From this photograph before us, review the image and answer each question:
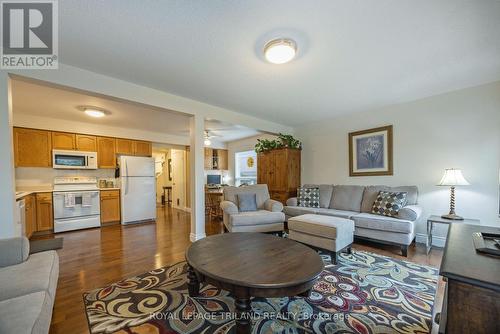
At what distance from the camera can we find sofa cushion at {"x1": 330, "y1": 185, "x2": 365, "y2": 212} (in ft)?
12.0

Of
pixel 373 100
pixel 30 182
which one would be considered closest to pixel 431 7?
pixel 373 100

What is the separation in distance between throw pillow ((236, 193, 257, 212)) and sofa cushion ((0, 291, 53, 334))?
2.67 metres

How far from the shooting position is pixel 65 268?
236cm

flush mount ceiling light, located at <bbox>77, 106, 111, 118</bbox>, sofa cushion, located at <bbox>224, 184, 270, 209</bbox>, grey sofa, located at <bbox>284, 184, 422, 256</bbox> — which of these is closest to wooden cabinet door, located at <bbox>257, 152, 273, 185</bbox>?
sofa cushion, located at <bbox>224, 184, 270, 209</bbox>

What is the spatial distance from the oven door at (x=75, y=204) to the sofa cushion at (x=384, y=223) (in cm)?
510

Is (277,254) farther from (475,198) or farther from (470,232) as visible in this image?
(475,198)

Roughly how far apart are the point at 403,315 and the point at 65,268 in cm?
342

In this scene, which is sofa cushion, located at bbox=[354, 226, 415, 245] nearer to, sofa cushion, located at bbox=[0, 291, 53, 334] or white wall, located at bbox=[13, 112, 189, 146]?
sofa cushion, located at bbox=[0, 291, 53, 334]

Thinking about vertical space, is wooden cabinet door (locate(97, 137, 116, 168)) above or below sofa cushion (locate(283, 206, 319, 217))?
above

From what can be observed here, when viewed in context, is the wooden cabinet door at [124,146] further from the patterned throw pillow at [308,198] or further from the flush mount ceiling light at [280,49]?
the flush mount ceiling light at [280,49]

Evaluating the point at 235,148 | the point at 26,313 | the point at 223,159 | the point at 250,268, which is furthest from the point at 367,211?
the point at 223,159

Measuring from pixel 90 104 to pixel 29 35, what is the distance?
185cm

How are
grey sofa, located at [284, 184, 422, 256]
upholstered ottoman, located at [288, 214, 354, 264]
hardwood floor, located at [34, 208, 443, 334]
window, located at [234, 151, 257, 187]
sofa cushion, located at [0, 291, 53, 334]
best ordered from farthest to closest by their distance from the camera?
window, located at [234, 151, 257, 187], grey sofa, located at [284, 184, 422, 256], upholstered ottoman, located at [288, 214, 354, 264], hardwood floor, located at [34, 208, 443, 334], sofa cushion, located at [0, 291, 53, 334]

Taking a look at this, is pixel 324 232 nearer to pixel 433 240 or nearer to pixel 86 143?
pixel 433 240
